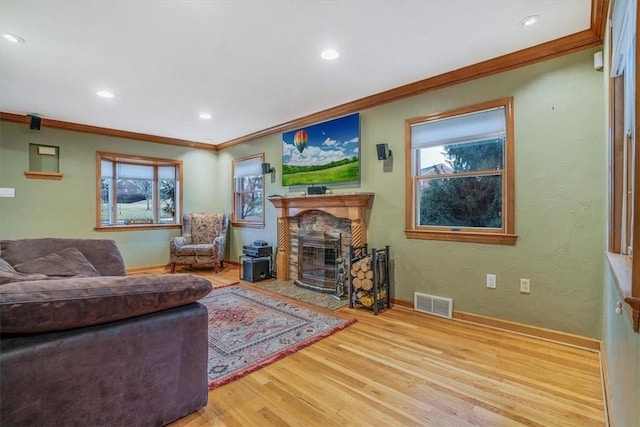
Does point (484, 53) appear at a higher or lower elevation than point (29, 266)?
higher

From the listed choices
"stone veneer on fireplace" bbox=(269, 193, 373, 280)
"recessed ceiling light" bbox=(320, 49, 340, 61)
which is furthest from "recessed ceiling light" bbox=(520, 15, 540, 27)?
"stone veneer on fireplace" bbox=(269, 193, 373, 280)

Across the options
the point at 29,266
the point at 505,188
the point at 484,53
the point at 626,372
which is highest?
the point at 484,53

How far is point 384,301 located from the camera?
10.9 ft

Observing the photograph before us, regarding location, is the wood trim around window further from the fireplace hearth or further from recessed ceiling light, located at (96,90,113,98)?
the fireplace hearth

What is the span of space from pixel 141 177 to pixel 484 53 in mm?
5511

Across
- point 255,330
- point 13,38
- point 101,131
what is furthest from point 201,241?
point 13,38

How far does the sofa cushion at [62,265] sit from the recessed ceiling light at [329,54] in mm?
2687

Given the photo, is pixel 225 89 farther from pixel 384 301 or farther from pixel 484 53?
pixel 384 301

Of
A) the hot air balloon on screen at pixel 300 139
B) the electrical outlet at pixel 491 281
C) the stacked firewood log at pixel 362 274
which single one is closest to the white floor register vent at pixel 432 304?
the electrical outlet at pixel 491 281

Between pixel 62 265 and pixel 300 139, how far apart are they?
3076 mm

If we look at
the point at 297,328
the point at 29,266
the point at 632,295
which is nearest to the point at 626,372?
the point at 632,295

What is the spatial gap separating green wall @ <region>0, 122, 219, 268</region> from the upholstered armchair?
343 millimetres

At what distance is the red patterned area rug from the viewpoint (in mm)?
2148

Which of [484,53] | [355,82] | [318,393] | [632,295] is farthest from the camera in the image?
[355,82]
